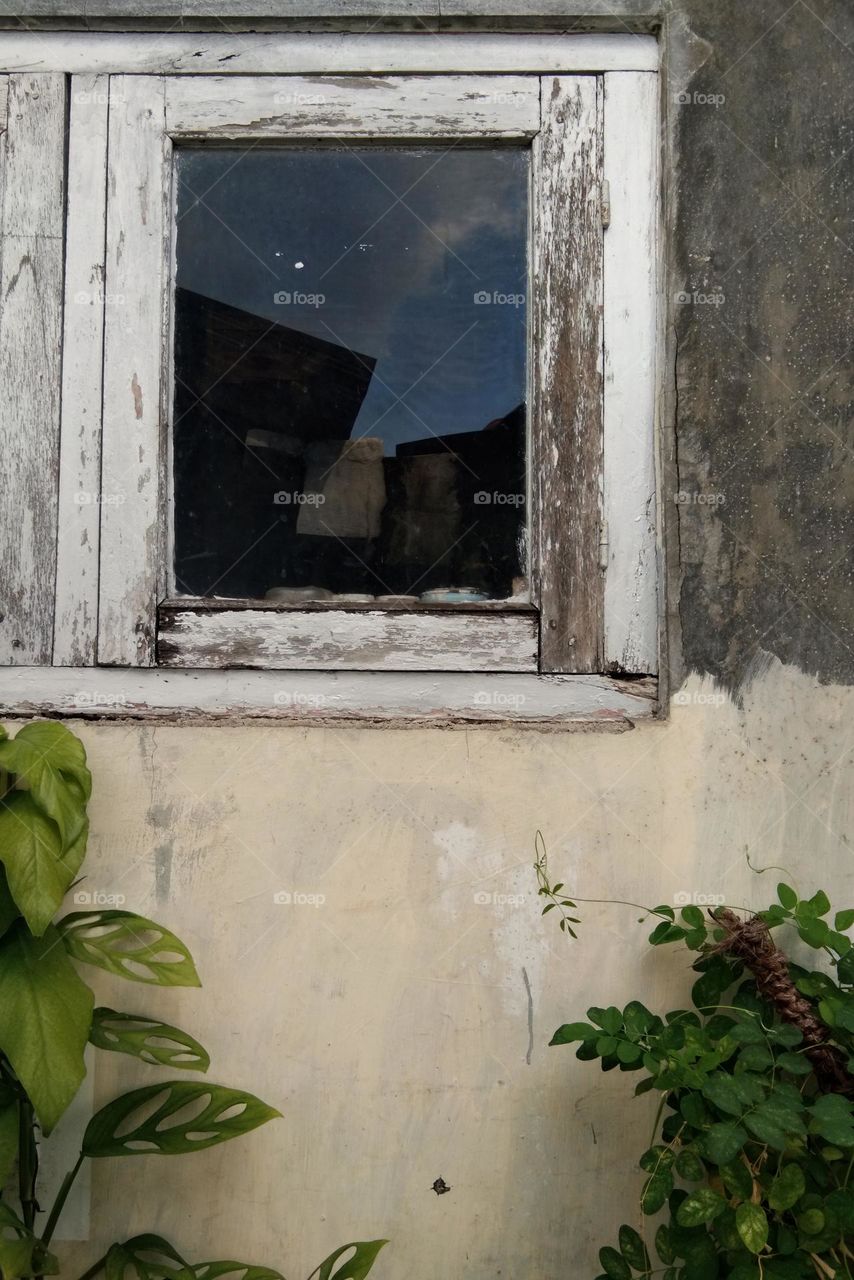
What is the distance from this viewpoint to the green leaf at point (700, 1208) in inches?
51.6

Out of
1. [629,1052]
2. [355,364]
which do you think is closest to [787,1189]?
[629,1052]

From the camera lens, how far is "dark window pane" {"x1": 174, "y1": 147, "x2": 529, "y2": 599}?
1814 mm

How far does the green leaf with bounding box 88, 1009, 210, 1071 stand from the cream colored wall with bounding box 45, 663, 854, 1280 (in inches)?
2.5

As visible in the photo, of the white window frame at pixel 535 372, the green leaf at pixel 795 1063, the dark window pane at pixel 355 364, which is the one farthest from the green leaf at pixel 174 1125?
the dark window pane at pixel 355 364

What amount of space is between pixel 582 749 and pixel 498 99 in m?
1.22

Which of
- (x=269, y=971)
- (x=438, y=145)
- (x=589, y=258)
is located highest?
(x=438, y=145)

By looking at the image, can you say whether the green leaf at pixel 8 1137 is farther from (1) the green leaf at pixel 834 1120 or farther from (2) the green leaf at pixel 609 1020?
(1) the green leaf at pixel 834 1120

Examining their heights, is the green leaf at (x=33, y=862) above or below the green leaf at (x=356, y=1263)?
above

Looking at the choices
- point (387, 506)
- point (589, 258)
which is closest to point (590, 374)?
point (589, 258)

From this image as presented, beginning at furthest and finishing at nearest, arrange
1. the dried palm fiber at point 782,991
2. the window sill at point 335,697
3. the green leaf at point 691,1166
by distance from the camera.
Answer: the window sill at point 335,697 < the dried palm fiber at point 782,991 < the green leaf at point 691,1166

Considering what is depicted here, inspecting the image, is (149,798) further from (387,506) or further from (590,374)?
(590,374)

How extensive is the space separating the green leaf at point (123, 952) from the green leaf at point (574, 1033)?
0.55m

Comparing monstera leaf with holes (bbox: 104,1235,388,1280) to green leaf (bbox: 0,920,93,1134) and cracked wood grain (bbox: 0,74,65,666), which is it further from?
cracked wood grain (bbox: 0,74,65,666)

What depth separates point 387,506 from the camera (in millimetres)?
1823
